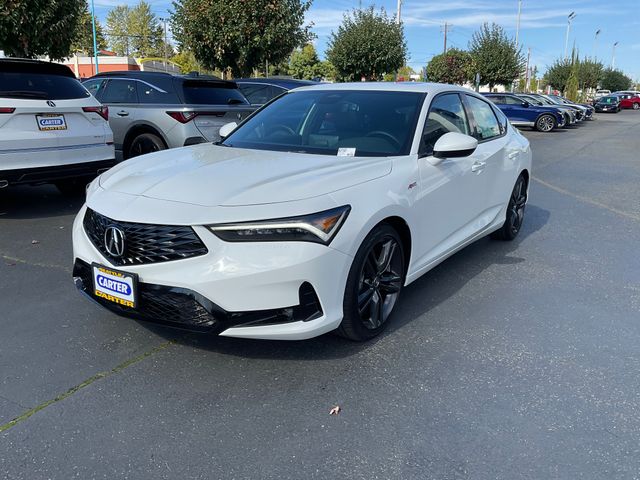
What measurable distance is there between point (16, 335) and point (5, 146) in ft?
9.61

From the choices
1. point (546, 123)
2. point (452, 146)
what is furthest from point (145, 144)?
point (546, 123)

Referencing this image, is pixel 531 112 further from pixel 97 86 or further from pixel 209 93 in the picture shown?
pixel 97 86

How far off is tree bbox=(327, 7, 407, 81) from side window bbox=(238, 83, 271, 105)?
18.5 metres

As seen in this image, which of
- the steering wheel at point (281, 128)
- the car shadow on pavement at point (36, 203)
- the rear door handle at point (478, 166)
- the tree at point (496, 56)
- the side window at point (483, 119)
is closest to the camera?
the steering wheel at point (281, 128)

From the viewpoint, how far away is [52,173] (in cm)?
611

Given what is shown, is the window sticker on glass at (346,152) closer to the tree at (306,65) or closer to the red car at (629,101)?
the tree at (306,65)

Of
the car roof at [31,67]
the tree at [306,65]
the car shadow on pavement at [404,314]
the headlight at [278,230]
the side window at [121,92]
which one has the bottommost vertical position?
the car shadow on pavement at [404,314]

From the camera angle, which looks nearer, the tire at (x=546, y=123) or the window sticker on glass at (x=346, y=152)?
the window sticker on glass at (x=346, y=152)

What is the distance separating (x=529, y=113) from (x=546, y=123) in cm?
86

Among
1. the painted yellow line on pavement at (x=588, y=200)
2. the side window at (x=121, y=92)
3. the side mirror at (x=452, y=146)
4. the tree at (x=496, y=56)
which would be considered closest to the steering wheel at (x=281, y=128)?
the side mirror at (x=452, y=146)

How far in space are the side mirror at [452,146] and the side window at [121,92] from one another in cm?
602

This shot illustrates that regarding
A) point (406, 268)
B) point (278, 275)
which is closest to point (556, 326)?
point (406, 268)

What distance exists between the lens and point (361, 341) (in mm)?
3443

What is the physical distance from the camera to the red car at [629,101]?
57291 mm
